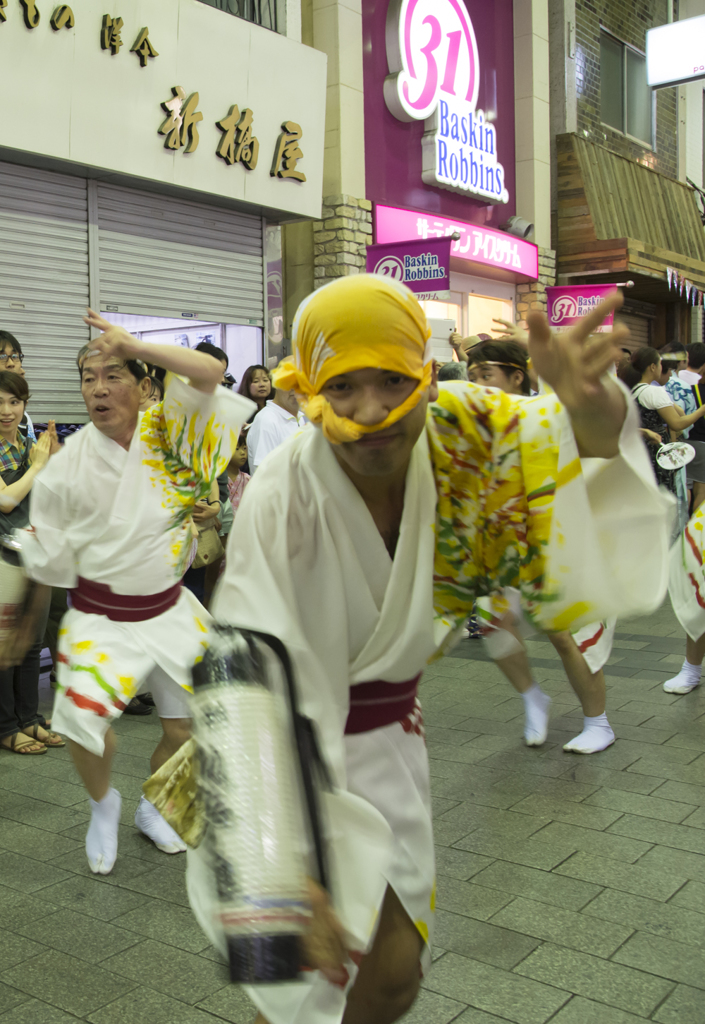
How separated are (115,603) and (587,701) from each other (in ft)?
8.00

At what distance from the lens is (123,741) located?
17.0 feet

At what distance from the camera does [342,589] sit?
181cm

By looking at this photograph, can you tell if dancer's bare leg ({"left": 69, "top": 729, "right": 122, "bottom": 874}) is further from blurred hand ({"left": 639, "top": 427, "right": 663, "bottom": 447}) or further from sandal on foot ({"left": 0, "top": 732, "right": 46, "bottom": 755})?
blurred hand ({"left": 639, "top": 427, "right": 663, "bottom": 447})

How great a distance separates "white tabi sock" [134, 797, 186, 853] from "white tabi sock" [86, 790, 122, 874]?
8.6 inches

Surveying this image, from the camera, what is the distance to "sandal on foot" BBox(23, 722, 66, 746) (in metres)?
5.18

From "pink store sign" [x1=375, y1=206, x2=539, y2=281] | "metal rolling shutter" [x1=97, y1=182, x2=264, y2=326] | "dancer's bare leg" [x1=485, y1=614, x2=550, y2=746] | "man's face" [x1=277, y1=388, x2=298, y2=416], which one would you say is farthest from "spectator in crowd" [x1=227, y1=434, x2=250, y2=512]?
"pink store sign" [x1=375, y1=206, x2=539, y2=281]

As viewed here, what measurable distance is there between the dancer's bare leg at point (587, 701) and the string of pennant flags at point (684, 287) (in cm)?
1205

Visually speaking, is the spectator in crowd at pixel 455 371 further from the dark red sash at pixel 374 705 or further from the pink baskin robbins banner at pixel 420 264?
the dark red sash at pixel 374 705

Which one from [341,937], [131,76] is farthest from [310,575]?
[131,76]

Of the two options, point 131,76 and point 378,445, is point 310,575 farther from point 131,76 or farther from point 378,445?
point 131,76

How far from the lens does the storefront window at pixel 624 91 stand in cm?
1576

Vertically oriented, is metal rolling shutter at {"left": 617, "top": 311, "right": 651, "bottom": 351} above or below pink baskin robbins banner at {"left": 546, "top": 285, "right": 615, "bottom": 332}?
above

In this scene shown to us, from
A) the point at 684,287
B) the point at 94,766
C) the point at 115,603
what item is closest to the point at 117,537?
the point at 115,603

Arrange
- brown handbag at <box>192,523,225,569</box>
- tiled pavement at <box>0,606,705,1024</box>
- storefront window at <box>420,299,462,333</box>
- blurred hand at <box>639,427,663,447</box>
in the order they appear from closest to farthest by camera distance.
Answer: tiled pavement at <box>0,606,705,1024</box>
brown handbag at <box>192,523,225,569</box>
blurred hand at <box>639,427,663,447</box>
storefront window at <box>420,299,462,333</box>
